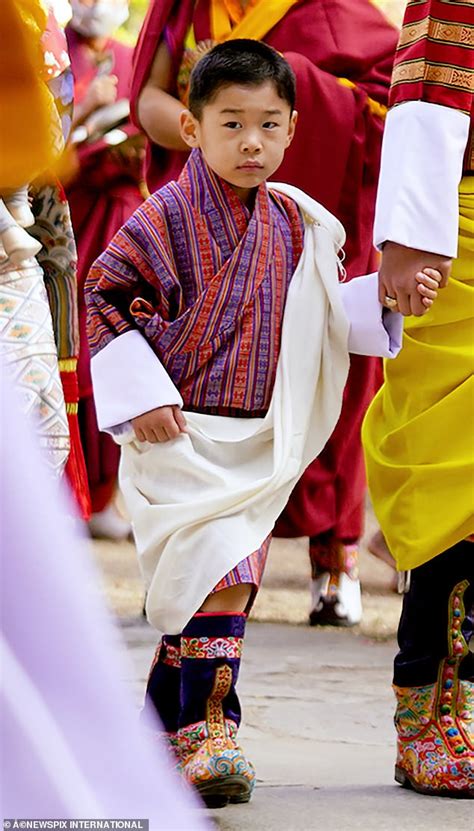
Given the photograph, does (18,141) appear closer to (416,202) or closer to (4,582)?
(4,582)

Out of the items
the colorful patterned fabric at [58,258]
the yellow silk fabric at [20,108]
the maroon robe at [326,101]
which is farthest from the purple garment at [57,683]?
the maroon robe at [326,101]

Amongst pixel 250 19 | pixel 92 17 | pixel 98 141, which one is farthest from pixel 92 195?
pixel 250 19

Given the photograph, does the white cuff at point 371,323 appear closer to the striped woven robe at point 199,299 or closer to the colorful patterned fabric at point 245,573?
the striped woven robe at point 199,299

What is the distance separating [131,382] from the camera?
2.52 metres

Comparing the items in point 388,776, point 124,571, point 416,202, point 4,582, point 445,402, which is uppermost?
point 416,202

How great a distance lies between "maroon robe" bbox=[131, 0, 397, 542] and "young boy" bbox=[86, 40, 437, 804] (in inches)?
53.1

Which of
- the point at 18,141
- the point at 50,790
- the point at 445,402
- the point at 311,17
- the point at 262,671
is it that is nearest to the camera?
the point at 50,790

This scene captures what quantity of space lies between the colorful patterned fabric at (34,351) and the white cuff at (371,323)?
25.9 inches

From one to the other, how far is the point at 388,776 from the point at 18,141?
6.17 ft

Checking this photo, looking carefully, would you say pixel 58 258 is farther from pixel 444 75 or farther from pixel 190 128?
pixel 444 75

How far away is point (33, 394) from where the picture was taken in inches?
118

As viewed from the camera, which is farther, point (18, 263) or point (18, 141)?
point (18, 263)

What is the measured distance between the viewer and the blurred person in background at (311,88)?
13.2ft

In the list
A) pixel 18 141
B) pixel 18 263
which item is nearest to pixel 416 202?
pixel 18 263
